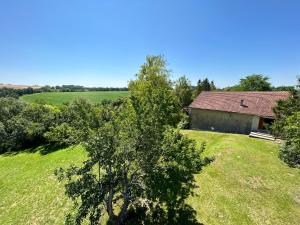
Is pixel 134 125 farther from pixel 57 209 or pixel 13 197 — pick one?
pixel 13 197

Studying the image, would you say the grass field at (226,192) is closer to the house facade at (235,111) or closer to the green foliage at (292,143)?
the green foliage at (292,143)

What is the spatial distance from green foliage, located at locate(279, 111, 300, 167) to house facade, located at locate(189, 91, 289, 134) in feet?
51.8

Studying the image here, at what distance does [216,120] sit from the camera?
28266 mm

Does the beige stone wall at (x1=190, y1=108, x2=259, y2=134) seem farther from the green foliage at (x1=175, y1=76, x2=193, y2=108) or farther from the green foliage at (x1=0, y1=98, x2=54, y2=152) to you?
the green foliage at (x1=0, y1=98, x2=54, y2=152)

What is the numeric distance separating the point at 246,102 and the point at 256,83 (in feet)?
122

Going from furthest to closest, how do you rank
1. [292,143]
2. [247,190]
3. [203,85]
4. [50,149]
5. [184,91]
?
[203,85] → [184,91] → [50,149] → [247,190] → [292,143]

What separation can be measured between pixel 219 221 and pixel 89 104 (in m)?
7.69

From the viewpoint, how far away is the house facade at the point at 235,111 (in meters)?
24.2

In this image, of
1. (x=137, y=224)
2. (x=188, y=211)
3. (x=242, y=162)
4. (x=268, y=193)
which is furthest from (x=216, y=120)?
(x=137, y=224)

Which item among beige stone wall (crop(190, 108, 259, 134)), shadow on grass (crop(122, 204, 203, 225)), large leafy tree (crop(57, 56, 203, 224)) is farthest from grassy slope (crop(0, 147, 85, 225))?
beige stone wall (crop(190, 108, 259, 134))

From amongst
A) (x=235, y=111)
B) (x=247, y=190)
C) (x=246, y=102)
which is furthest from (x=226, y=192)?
(x=246, y=102)

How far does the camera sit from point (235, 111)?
83.9 feet

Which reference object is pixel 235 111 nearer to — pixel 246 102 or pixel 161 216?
pixel 246 102

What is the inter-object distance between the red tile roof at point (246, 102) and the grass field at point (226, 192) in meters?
6.69
